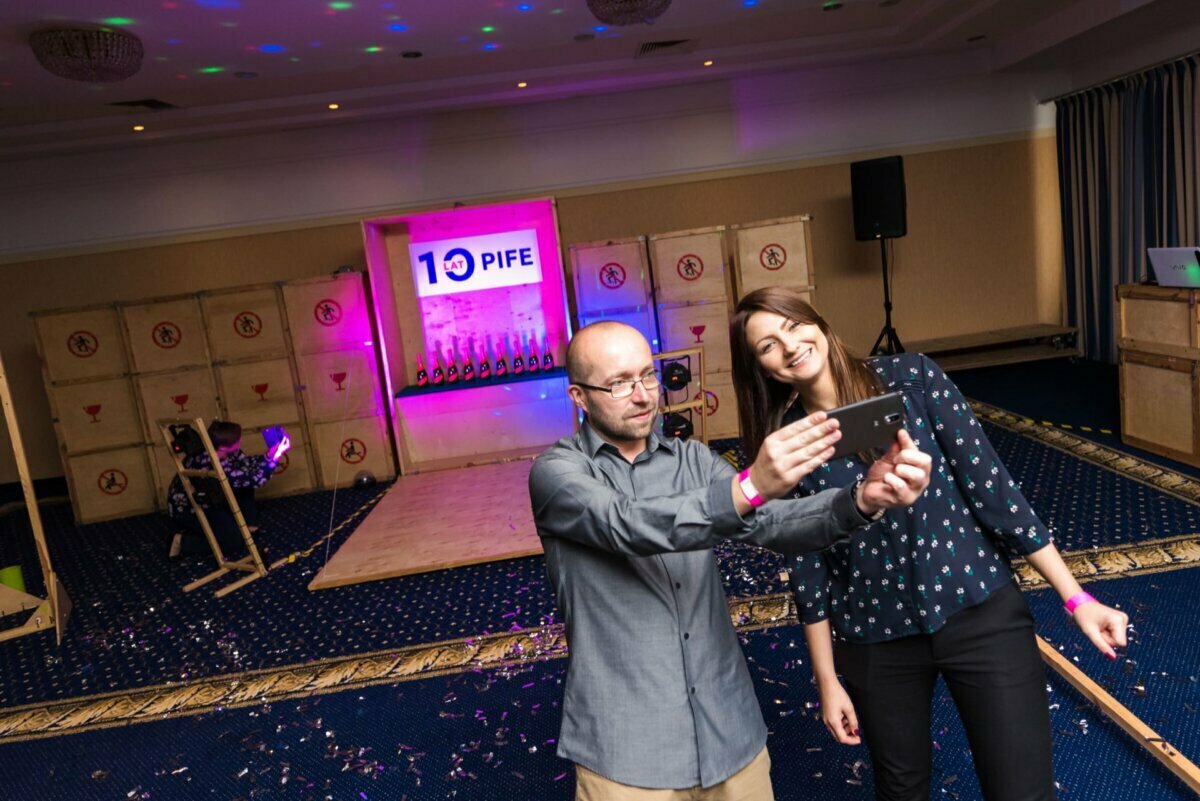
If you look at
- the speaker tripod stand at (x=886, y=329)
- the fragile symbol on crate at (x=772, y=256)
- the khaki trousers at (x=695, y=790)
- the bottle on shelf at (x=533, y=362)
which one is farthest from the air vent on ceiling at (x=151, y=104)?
the khaki trousers at (x=695, y=790)

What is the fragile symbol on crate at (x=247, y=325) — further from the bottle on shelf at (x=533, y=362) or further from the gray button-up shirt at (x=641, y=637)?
the gray button-up shirt at (x=641, y=637)

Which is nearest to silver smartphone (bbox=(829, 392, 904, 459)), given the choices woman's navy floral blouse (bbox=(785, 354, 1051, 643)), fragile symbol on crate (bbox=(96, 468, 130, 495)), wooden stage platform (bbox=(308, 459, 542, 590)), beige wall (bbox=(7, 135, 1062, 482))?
woman's navy floral blouse (bbox=(785, 354, 1051, 643))

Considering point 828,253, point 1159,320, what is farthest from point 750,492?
point 828,253

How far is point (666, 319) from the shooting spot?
23.3 feet

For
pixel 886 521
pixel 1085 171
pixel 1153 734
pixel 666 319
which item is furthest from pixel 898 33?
pixel 886 521

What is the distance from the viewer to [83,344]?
22.9 feet

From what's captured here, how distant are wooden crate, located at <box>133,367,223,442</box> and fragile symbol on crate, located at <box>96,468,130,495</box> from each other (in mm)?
414

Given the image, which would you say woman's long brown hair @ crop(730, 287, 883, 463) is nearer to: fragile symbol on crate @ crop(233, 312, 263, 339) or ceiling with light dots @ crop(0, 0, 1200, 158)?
ceiling with light dots @ crop(0, 0, 1200, 158)

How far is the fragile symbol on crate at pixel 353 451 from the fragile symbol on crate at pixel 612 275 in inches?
102

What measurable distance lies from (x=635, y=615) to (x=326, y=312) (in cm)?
624

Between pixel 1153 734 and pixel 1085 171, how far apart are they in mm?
7024

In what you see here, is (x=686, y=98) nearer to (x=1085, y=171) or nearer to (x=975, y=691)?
(x=1085, y=171)

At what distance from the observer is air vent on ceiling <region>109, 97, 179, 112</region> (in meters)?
6.36

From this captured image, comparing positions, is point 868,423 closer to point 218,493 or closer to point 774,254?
point 218,493
